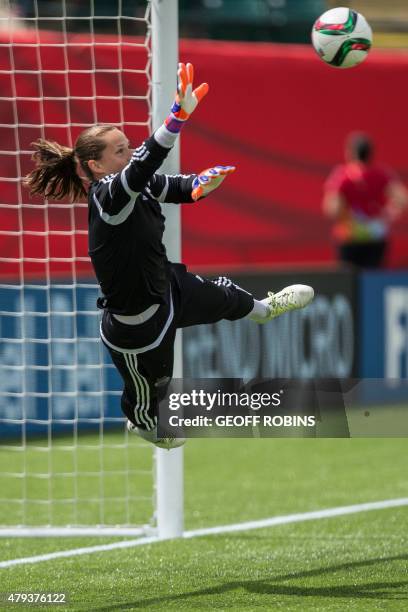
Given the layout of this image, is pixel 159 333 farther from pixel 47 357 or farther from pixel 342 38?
pixel 47 357

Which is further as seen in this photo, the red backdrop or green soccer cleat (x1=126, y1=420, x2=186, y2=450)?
the red backdrop

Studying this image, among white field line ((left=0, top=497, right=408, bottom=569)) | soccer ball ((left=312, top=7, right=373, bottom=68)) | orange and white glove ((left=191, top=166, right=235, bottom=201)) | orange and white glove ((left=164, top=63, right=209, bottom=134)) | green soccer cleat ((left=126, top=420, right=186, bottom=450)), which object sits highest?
soccer ball ((left=312, top=7, right=373, bottom=68))

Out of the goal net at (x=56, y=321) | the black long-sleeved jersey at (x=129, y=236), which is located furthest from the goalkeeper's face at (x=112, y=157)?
the goal net at (x=56, y=321)

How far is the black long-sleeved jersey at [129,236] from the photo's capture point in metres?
6.11

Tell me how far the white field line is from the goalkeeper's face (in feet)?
7.62

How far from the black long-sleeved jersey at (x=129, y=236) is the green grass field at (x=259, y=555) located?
1.43 metres

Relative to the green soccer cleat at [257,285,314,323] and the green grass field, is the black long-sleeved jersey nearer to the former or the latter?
the green soccer cleat at [257,285,314,323]

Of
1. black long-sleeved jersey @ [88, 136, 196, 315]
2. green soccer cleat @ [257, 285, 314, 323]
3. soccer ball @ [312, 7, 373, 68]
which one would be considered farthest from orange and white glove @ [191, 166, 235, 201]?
soccer ball @ [312, 7, 373, 68]

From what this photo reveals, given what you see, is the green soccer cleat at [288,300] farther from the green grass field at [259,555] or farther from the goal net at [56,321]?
the goal net at [56,321]

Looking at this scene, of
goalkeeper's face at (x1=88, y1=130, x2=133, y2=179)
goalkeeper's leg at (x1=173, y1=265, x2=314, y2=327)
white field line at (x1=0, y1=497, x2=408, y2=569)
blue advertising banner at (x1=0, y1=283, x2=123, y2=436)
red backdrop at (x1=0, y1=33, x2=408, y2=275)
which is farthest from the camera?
red backdrop at (x1=0, y1=33, x2=408, y2=275)

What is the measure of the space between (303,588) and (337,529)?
6.34 ft

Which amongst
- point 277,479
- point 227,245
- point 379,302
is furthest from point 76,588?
point 227,245

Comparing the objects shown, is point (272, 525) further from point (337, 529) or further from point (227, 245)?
point (227, 245)

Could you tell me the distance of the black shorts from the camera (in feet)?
21.2
